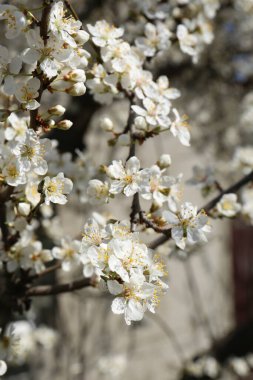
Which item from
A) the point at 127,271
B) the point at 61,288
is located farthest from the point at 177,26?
the point at 127,271

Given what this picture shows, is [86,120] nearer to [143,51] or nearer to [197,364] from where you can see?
[143,51]

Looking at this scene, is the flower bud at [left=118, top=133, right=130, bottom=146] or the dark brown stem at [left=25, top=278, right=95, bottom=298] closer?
the flower bud at [left=118, top=133, right=130, bottom=146]

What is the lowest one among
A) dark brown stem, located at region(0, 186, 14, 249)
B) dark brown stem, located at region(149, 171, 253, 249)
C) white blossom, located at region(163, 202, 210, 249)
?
dark brown stem, located at region(149, 171, 253, 249)

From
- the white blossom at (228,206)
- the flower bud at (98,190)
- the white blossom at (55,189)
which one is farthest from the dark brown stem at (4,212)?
the white blossom at (228,206)

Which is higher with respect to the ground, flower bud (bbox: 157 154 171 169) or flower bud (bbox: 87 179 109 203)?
flower bud (bbox: 157 154 171 169)

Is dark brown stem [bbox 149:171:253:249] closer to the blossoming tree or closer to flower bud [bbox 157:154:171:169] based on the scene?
the blossoming tree

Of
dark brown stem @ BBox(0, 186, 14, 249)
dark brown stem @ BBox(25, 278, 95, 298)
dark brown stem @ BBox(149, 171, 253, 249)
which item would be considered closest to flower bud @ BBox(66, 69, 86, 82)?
dark brown stem @ BBox(0, 186, 14, 249)
